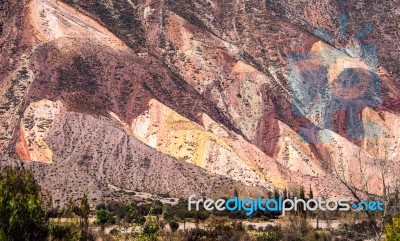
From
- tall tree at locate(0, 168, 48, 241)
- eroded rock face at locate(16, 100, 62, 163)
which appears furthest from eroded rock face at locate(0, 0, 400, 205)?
tall tree at locate(0, 168, 48, 241)

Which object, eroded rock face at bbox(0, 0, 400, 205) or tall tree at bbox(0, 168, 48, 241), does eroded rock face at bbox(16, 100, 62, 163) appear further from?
tall tree at bbox(0, 168, 48, 241)

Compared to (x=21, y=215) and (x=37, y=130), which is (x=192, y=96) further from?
(x=21, y=215)

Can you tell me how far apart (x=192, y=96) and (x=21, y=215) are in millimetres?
55610

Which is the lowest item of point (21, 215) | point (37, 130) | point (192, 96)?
point (21, 215)

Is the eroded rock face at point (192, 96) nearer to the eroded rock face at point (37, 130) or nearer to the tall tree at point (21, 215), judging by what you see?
the eroded rock face at point (37, 130)

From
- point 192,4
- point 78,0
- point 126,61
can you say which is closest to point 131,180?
point 126,61

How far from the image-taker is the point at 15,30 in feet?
249

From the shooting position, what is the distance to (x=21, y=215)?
19703 millimetres

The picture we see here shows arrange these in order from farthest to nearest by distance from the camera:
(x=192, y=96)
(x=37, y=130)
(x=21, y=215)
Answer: (x=192, y=96) → (x=37, y=130) → (x=21, y=215)

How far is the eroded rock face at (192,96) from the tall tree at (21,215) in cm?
3387

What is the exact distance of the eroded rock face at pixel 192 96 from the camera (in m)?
61.7

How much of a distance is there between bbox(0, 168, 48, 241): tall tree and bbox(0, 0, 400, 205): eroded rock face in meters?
33.9

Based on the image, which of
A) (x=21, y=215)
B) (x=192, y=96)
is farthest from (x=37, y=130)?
(x=21, y=215)

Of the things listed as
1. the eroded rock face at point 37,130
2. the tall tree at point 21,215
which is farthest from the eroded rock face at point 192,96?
the tall tree at point 21,215
